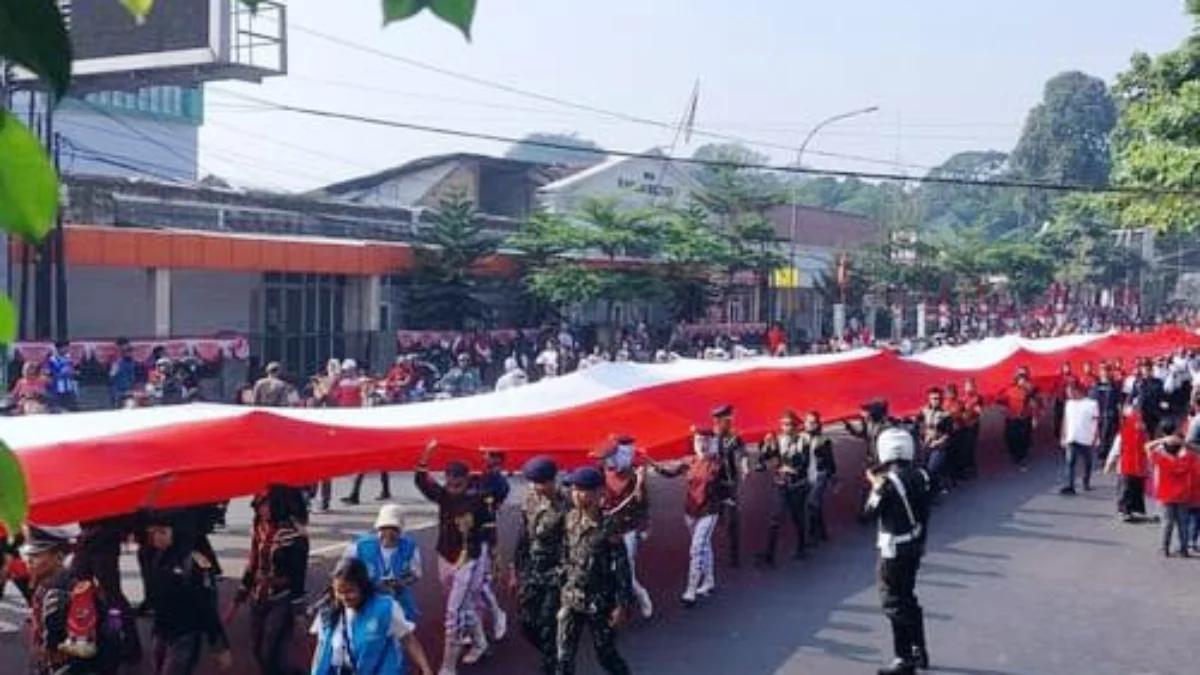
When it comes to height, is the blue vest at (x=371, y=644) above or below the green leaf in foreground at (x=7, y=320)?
below

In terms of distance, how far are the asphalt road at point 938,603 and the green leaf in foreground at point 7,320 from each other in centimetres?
868

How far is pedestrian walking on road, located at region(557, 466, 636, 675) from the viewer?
26.8 feet

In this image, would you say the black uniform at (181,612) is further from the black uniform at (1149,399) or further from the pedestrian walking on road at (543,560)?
the black uniform at (1149,399)

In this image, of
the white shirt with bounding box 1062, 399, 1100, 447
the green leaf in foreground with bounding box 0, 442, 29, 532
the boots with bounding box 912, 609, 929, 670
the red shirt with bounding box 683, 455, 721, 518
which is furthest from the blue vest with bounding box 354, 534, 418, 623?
the white shirt with bounding box 1062, 399, 1100, 447

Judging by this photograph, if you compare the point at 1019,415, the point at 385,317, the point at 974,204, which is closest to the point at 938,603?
the point at 1019,415

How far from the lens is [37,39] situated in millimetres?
1062

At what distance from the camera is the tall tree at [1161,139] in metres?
25.0

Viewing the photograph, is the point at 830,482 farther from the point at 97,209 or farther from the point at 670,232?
the point at 670,232

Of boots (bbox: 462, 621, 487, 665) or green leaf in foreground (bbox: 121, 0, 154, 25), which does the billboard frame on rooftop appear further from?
green leaf in foreground (bbox: 121, 0, 154, 25)

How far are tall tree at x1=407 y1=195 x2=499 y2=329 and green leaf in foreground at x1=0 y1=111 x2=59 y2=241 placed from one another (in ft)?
108

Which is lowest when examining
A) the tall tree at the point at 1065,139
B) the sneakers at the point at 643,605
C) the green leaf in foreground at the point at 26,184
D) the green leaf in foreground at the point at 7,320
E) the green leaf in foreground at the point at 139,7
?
the sneakers at the point at 643,605

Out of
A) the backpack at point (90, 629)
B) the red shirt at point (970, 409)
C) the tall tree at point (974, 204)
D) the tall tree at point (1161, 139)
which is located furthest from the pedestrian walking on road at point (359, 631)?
the tall tree at point (974, 204)

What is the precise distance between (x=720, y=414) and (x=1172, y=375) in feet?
49.1

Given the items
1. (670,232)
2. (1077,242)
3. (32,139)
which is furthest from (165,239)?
(1077,242)
